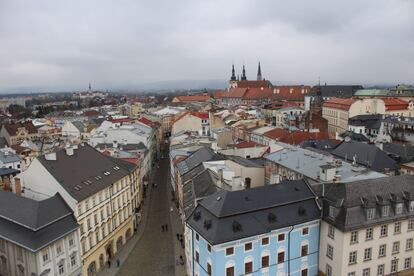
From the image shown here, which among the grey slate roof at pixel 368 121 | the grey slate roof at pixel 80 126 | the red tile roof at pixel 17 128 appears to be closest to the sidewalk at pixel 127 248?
the grey slate roof at pixel 80 126

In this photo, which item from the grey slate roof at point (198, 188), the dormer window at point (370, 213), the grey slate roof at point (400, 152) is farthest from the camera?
the grey slate roof at point (400, 152)

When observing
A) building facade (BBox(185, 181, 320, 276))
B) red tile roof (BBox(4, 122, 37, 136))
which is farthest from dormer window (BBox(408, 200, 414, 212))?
red tile roof (BBox(4, 122, 37, 136))

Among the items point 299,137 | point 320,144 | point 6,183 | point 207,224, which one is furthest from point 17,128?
point 207,224

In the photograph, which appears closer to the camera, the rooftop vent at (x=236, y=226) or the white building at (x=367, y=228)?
the rooftop vent at (x=236, y=226)

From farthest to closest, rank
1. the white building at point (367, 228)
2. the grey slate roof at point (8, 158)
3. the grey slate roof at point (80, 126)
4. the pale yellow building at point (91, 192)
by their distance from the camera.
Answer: the grey slate roof at point (80, 126) < the grey slate roof at point (8, 158) < the pale yellow building at point (91, 192) < the white building at point (367, 228)

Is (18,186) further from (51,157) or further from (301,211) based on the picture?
(301,211)

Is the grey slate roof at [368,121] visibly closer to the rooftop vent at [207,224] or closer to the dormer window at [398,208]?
the dormer window at [398,208]

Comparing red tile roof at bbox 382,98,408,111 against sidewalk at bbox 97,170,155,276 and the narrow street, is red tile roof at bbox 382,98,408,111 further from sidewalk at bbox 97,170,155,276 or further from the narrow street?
sidewalk at bbox 97,170,155,276
